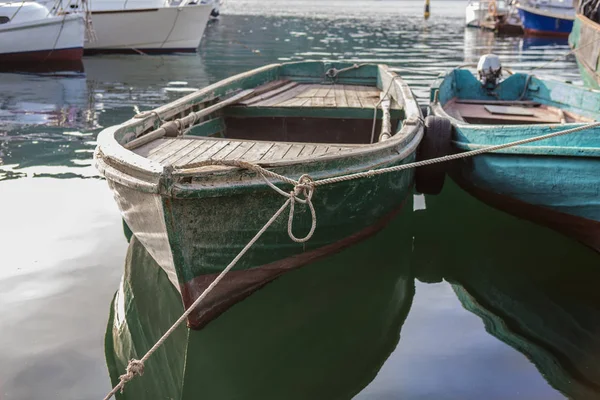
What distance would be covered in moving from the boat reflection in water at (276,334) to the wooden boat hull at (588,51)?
1026cm

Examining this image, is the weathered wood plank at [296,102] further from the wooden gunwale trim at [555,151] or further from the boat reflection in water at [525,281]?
the wooden gunwale trim at [555,151]

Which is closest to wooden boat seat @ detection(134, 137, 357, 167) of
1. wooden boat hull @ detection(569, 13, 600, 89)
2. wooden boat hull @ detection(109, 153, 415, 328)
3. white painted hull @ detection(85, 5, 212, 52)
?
wooden boat hull @ detection(109, 153, 415, 328)

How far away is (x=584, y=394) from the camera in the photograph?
4234 millimetres

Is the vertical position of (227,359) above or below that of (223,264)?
below

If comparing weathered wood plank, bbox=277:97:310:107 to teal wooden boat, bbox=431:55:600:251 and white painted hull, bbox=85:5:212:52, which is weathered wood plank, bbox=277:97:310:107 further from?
white painted hull, bbox=85:5:212:52

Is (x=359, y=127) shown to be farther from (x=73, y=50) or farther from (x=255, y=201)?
(x=73, y=50)

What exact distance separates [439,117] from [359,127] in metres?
1.28

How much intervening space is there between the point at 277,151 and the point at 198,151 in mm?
749

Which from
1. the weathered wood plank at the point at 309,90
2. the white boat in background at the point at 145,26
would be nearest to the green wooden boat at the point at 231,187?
the weathered wood plank at the point at 309,90

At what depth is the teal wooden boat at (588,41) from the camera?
14.0 meters

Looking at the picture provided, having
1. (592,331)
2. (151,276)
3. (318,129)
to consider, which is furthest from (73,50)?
(592,331)

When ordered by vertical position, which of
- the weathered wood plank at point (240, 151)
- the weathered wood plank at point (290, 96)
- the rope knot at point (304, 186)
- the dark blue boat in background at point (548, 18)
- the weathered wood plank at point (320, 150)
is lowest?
the dark blue boat in background at point (548, 18)

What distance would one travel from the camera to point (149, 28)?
2369 centimetres

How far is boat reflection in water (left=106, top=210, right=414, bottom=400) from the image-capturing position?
14.7ft
